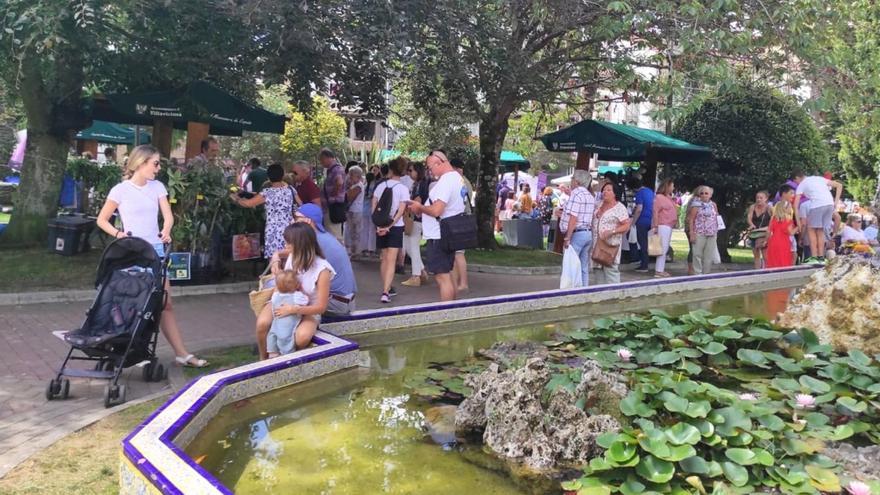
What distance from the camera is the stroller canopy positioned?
215 inches

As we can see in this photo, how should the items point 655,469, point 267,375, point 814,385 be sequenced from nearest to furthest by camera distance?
point 655,469 → point 814,385 → point 267,375

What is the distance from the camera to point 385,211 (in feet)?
30.8

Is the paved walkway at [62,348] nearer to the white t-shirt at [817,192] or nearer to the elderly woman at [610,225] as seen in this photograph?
the elderly woman at [610,225]

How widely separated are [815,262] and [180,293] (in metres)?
9.73

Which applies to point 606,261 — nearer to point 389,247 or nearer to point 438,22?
point 389,247

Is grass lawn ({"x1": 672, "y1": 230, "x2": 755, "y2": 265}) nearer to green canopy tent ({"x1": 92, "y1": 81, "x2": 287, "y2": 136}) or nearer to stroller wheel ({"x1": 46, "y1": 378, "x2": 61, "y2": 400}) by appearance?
green canopy tent ({"x1": 92, "y1": 81, "x2": 287, "y2": 136})

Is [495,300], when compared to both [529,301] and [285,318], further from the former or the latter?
[285,318]

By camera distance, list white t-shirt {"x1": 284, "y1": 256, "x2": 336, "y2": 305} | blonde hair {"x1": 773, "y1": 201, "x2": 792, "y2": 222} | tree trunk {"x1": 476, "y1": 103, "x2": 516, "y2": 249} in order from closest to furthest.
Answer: white t-shirt {"x1": 284, "y1": 256, "x2": 336, "y2": 305} → blonde hair {"x1": 773, "y1": 201, "x2": 792, "y2": 222} → tree trunk {"x1": 476, "y1": 103, "x2": 516, "y2": 249}

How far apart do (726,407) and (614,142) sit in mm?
10342

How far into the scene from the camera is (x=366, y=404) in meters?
4.80

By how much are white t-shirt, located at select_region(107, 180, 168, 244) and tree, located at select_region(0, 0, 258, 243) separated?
227 cm

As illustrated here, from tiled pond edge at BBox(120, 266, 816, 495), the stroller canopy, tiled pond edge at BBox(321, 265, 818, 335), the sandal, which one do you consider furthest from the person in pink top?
the stroller canopy

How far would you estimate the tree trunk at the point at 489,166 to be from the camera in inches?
554

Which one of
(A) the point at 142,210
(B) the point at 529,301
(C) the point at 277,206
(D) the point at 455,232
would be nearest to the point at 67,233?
(C) the point at 277,206
